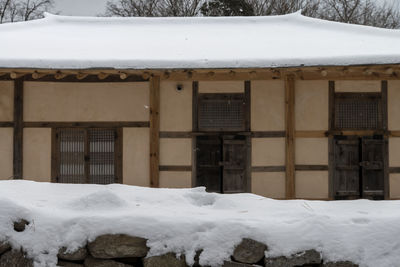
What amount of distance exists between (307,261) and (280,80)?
4480 mm

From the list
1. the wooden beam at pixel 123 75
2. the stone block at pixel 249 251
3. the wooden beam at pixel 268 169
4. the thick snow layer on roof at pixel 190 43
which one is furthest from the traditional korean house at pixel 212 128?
the stone block at pixel 249 251

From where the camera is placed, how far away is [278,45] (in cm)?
822

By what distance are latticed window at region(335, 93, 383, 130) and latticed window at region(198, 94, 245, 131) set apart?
1.87m

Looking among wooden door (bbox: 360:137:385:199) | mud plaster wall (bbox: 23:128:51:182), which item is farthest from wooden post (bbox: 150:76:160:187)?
wooden door (bbox: 360:137:385:199)

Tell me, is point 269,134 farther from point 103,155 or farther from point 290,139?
point 103,155

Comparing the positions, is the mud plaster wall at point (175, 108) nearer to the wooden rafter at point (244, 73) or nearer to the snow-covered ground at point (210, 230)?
the wooden rafter at point (244, 73)

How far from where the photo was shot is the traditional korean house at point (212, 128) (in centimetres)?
738

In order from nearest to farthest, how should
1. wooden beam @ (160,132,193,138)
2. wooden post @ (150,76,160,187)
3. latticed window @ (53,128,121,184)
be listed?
wooden post @ (150,76,160,187) < wooden beam @ (160,132,193,138) < latticed window @ (53,128,121,184)

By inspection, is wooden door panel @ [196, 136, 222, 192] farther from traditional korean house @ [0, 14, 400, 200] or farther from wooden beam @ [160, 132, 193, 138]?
wooden beam @ [160, 132, 193, 138]

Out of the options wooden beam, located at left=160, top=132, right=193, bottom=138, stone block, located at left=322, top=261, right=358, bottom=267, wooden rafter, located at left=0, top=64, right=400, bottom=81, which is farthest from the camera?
wooden beam, located at left=160, top=132, right=193, bottom=138

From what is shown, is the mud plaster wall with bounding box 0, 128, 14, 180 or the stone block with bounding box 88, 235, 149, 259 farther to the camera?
the mud plaster wall with bounding box 0, 128, 14, 180

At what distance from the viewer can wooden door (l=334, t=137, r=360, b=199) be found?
7.41 m

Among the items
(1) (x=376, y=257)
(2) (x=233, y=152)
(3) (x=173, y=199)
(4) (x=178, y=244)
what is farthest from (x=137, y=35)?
(1) (x=376, y=257)

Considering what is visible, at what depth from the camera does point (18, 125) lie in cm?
750
